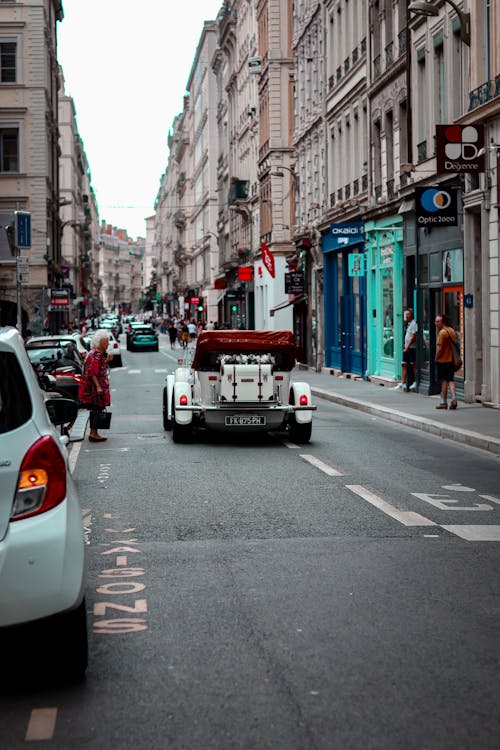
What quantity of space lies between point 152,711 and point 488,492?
8.06 m

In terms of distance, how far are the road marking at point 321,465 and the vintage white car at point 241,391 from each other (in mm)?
1600

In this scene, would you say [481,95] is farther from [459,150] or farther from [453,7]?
[453,7]

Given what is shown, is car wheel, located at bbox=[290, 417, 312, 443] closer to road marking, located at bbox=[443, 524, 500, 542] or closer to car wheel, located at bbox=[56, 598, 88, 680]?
road marking, located at bbox=[443, 524, 500, 542]

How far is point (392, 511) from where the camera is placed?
11.2 metres

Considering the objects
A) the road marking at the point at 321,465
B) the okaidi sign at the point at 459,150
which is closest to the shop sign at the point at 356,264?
the okaidi sign at the point at 459,150

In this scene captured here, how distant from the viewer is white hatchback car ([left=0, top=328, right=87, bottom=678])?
5.29 metres

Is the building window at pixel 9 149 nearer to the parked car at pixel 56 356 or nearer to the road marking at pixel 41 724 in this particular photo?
the parked car at pixel 56 356

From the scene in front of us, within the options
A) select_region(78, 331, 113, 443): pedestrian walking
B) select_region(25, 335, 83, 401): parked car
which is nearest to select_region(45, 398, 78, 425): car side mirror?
select_region(78, 331, 113, 443): pedestrian walking

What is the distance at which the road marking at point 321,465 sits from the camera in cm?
1428

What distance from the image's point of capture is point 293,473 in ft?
47.0

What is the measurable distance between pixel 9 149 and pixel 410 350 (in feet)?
146

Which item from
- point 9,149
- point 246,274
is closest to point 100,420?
point 246,274

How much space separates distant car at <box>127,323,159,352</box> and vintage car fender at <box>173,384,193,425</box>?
191 ft

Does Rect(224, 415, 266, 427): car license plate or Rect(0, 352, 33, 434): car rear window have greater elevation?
Rect(0, 352, 33, 434): car rear window
